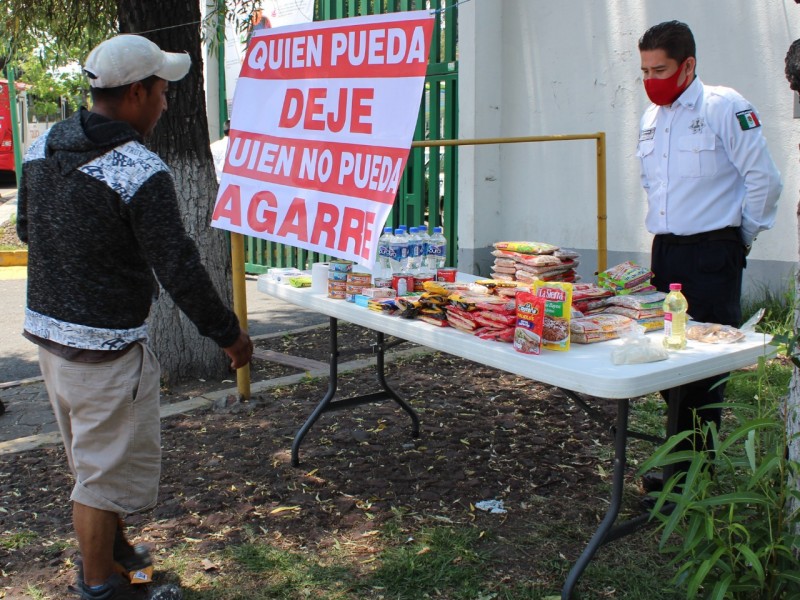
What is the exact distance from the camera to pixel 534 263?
11.9ft

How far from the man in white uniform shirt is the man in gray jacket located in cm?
193

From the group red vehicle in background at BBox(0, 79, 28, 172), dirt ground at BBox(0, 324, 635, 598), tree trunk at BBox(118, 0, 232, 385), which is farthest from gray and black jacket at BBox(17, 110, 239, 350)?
red vehicle in background at BBox(0, 79, 28, 172)

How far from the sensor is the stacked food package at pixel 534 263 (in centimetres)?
364

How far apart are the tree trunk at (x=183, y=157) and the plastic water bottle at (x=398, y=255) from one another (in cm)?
203

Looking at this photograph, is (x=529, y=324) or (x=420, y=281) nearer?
(x=529, y=324)

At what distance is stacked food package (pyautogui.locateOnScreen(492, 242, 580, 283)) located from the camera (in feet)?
11.9

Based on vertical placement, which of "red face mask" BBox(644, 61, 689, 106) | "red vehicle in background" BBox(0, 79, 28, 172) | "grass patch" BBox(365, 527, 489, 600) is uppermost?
"red vehicle in background" BBox(0, 79, 28, 172)

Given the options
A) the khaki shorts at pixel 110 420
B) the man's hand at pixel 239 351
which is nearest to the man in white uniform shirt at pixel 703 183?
the man's hand at pixel 239 351

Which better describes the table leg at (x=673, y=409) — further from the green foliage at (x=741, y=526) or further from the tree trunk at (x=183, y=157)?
the tree trunk at (x=183, y=157)

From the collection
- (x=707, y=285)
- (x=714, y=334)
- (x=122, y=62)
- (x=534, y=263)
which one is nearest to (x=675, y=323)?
(x=714, y=334)

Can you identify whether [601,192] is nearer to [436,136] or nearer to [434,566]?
[434,566]

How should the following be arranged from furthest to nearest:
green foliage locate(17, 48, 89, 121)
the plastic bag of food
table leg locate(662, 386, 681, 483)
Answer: green foliage locate(17, 48, 89, 121) → table leg locate(662, 386, 681, 483) → the plastic bag of food

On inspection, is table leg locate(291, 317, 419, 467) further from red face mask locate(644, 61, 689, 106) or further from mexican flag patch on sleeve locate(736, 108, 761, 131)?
mexican flag patch on sleeve locate(736, 108, 761, 131)

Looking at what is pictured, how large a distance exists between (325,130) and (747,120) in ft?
5.82
